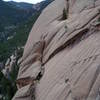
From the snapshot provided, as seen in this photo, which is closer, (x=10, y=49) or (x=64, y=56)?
(x=64, y=56)

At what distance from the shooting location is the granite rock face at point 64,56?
493 inches

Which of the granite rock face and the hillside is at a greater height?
the granite rock face

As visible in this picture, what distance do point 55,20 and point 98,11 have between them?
3.88 metres

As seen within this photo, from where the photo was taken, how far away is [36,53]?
63.6 feet

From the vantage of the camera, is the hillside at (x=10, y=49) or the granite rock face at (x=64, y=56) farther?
the hillside at (x=10, y=49)

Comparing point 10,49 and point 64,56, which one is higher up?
point 64,56

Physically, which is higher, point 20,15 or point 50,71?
point 50,71

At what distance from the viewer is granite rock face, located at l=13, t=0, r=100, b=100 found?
493 inches

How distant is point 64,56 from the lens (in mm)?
15750

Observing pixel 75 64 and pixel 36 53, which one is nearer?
pixel 75 64

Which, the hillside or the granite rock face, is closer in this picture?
the granite rock face

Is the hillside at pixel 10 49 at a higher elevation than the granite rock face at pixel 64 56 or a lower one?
lower

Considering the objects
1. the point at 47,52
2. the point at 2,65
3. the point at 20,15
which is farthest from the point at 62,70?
the point at 20,15

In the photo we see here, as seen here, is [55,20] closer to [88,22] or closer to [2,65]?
[88,22]
